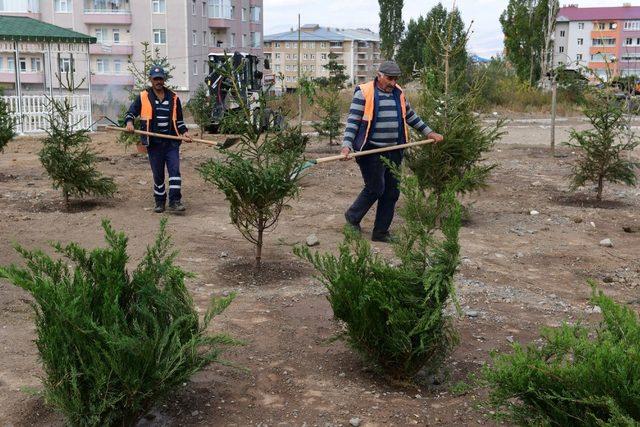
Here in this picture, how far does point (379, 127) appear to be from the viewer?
288 inches

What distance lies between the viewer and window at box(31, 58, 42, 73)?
2149 inches

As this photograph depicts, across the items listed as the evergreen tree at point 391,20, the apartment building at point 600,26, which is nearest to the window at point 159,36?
the evergreen tree at point 391,20

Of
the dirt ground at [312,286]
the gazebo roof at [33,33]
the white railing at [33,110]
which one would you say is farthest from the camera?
the gazebo roof at [33,33]

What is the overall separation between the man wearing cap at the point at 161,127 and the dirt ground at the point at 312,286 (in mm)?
367

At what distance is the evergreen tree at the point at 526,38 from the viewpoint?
40.8 m

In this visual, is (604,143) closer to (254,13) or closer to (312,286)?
(312,286)

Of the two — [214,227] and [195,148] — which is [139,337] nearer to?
[214,227]

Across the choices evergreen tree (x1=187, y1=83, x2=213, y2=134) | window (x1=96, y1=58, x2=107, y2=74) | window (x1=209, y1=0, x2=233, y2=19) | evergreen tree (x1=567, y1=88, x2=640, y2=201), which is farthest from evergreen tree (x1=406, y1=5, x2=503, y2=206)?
window (x1=209, y1=0, x2=233, y2=19)

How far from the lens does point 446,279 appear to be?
3.94 metres

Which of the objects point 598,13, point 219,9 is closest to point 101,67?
point 219,9

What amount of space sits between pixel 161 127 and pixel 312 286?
3643 mm

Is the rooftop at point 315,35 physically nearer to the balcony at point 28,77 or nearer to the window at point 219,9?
the window at point 219,9

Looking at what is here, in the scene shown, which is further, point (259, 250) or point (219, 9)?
point (219, 9)

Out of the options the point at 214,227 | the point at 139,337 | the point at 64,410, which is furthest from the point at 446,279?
the point at 214,227
